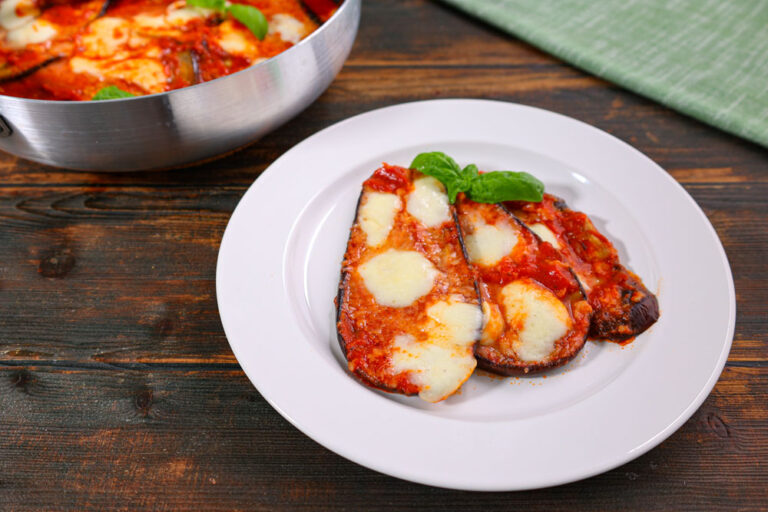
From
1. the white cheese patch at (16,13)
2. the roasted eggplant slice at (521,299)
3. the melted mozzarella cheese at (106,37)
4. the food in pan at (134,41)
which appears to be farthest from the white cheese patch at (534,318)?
the white cheese patch at (16,13)

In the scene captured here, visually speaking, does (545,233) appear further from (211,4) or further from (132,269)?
(211,4)

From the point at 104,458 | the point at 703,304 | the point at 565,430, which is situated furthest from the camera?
the point at 703,304

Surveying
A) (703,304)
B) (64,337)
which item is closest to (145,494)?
(64,337)

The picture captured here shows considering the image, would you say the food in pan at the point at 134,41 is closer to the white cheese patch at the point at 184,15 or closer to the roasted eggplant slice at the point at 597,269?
the white cheese patch at the point at 184,15

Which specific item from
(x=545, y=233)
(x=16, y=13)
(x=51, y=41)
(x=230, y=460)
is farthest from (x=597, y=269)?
(x=16, y=13)

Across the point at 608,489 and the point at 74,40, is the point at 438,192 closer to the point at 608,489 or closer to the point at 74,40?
the point at 608,489

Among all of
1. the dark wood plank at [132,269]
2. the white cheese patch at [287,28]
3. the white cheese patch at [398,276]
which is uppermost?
the white cheese patch at [287,28]
